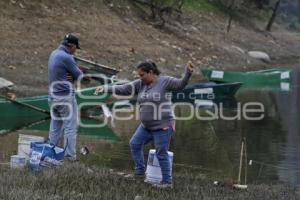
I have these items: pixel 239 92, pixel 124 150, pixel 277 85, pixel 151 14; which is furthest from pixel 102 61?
pixel 124 150

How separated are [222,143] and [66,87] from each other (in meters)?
5.54

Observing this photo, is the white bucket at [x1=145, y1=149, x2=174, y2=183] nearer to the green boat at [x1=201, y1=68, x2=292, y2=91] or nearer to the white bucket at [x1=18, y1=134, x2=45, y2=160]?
the white bucket at [x1=18, y1=134, x2=45, y2=160]

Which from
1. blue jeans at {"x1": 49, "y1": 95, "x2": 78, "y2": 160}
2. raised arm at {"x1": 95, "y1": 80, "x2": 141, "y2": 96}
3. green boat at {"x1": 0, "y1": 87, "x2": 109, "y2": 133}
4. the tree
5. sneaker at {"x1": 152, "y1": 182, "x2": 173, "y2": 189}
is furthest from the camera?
the tree

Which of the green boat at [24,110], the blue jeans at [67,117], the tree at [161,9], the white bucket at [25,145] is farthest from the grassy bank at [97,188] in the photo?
the tree at [161,9]

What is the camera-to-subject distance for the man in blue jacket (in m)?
10.5

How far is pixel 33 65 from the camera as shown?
80.3 feet

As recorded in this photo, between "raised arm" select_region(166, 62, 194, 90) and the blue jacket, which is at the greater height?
the blue jacket

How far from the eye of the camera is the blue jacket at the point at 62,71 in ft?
34.5

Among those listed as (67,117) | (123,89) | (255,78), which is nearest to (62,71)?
(67,117)

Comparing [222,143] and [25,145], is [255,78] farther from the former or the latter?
[25,145]

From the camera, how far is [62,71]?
34.8ft

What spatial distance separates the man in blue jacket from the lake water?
128cm

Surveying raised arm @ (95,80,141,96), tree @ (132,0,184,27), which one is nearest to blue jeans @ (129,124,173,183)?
raised arm @ (95,80,141,96)

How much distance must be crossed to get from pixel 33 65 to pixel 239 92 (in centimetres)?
788
